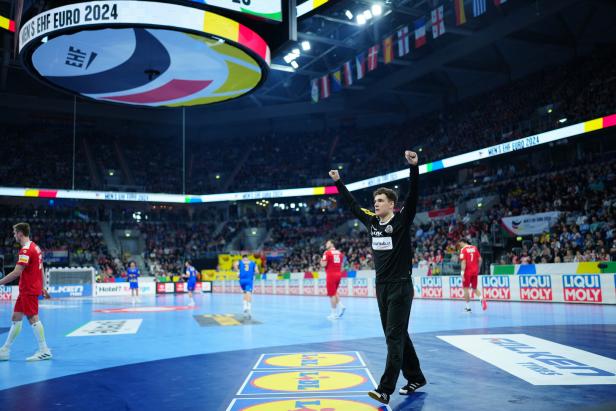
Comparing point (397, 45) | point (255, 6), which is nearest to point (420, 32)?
point (397, 45)

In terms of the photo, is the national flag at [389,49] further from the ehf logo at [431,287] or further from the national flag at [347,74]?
the ehf logo at [431,287]

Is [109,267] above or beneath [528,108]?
beneath

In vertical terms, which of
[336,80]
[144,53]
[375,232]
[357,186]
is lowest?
[375,232]

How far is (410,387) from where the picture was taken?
5211 mm

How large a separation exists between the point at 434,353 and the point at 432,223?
26912 millimetres

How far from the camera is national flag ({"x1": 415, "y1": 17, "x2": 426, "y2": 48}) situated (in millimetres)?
25898

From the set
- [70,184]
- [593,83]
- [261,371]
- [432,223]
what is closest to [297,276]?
[432,223]

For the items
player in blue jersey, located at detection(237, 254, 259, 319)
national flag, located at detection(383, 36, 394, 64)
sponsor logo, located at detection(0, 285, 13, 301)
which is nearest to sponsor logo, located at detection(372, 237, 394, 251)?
player in blue jersey, located at detection(237, 254, 259, 319)

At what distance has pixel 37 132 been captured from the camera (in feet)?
157

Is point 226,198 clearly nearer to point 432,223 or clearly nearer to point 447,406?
point 432,223

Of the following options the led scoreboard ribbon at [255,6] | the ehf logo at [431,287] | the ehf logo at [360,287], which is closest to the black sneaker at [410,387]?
the led scoreboard ribbon at [255,6]

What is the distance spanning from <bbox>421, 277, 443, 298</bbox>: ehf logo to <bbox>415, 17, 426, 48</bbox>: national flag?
11.7m

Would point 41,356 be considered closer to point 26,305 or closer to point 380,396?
point 26,305

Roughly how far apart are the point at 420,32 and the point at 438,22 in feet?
7.12
